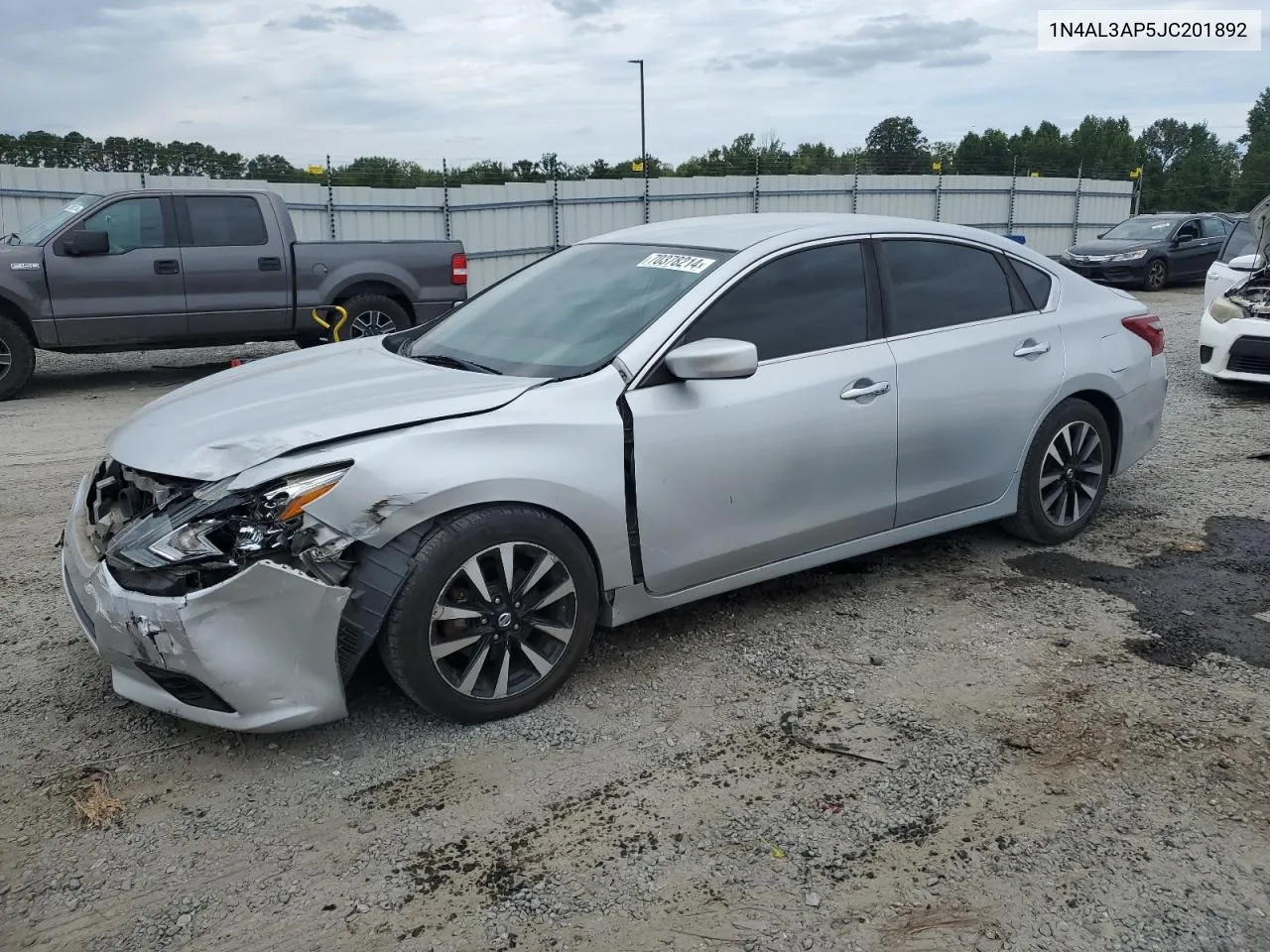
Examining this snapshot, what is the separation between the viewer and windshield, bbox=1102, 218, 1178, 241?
19891 millimetres

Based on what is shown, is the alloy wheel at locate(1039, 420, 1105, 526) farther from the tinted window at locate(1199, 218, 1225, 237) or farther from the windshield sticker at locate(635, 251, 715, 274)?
the tinted window at locate(1199, 218, 1225, 237)

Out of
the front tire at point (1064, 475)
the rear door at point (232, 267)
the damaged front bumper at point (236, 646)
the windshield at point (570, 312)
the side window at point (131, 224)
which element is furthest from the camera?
the rear door at point (232, 267)

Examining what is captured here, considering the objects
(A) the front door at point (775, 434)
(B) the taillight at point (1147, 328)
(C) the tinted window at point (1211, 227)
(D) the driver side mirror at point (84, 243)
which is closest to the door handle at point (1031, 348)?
(B) the taillight at point (1147, 328)

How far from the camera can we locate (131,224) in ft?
33.4

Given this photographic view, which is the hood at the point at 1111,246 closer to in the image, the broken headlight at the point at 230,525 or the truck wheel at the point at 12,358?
the truck wheel at the point at 12,358

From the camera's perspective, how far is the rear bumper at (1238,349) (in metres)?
8.95

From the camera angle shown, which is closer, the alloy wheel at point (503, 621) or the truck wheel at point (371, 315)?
the alloy wheel at point (503, 621)

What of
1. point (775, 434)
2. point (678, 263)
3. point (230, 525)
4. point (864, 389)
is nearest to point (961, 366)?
point (864, 389)

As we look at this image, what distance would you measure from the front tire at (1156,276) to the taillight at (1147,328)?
15.7 m

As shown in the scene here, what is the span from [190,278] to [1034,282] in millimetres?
8169

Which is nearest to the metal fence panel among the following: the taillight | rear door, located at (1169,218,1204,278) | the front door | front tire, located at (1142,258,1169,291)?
rear door, located at (1169,218,1204,278)

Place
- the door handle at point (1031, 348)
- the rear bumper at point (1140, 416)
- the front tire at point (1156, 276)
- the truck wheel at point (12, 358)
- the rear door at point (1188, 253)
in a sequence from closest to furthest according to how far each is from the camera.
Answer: the door handle at point (1031, 348)
the rear bumper at point (1140, 416)
the truck wheel at point (12, 358)
the front tire at point (1156, 276)
the rear door at point (1188, 253)

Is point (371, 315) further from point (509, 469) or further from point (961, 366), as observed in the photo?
point (509, 469)

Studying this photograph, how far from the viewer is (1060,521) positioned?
17.1 feet
